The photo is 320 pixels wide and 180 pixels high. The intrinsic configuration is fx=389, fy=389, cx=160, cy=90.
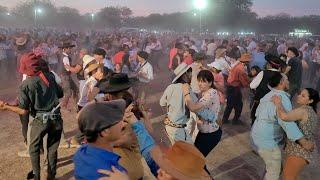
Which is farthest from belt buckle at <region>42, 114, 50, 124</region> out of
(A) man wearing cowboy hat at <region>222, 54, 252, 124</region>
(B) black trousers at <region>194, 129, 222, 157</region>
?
(A) man wearing cowboy hat at <region>222, 54, 252, 124</region>

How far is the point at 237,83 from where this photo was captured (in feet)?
31.3

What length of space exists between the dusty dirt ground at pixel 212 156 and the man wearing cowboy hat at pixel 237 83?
0.42 metres

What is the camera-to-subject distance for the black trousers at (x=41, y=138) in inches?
220

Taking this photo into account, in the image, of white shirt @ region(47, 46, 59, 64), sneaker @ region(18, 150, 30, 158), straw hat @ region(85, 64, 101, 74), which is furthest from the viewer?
white shirt @ region(47, 46, 59, 64)

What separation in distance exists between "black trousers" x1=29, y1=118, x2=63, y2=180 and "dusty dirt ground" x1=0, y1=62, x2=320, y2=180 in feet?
1.09

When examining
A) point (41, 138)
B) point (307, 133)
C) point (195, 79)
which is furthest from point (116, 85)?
point (195, 79)

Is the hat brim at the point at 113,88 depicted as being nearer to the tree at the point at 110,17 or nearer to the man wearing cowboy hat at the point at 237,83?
the man wearing cowboy hat at the point at 237,83

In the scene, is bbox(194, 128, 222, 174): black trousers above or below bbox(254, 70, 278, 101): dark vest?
below

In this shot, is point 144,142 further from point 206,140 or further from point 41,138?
point 41,138

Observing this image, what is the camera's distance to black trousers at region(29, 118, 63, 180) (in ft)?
18.4

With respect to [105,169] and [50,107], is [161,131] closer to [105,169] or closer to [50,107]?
[50,107]

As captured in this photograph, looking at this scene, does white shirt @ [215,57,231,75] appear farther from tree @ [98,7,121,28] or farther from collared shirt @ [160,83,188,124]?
tree @ [98,7,121,28]

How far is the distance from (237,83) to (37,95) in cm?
544

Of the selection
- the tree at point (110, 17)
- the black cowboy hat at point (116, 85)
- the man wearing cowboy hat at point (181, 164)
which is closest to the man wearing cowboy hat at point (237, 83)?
the black cowboy hat at point (116, 85)
